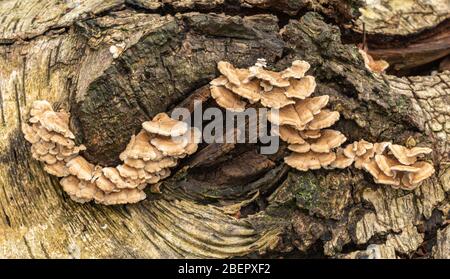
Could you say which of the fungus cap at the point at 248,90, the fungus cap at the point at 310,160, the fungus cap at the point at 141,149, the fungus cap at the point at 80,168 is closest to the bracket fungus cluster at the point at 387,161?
the fungus cap at the point at 310,160

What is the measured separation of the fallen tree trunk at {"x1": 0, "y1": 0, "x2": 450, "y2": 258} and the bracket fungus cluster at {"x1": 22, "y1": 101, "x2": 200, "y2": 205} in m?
0.21

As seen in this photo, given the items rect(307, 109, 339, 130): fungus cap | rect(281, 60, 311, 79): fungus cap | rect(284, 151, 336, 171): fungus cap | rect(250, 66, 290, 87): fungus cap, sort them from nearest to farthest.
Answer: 1. rect(250, 66, 290, 87): fungus cap
2. rect(281, 60, 311, 79): fungus cap
3. rect(307, 109, 339, 130): fungus cap
4. rect(284, 151, 336, 171): fungus cap

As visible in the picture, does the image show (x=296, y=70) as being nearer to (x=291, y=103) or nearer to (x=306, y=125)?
(x=291, y=103)

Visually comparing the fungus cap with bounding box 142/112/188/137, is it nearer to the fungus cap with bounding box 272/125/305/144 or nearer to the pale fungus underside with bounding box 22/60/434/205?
the pale fungus underside with bounding box 22/60/434/205

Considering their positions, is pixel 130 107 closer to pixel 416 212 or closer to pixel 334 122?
pixel 334 122

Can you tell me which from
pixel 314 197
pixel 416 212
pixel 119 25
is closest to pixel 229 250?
pixel 314 197

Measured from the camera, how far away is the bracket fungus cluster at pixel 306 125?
512 cm

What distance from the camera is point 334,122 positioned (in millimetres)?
5324

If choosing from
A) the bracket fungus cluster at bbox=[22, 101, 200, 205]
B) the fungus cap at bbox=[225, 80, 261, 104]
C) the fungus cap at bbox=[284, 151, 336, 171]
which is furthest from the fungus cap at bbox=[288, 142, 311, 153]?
the bracket fungus cluster at bbox=[22, 101, 200, 205]

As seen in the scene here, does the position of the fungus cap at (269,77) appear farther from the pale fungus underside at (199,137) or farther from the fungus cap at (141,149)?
the fungus cap at (141,149)

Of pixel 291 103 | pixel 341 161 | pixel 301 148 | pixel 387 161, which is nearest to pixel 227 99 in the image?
pixel 291 103

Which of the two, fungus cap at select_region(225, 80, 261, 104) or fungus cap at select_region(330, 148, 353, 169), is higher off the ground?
fungus cap at select_region(225, 80, 261, 104)

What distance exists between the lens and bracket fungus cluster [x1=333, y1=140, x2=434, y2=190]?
18.0 ft

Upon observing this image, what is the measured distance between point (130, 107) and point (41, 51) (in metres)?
1.30
